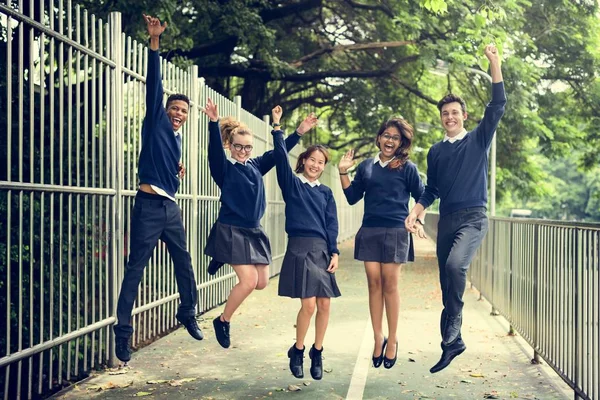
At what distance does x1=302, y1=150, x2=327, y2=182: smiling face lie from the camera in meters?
6.31

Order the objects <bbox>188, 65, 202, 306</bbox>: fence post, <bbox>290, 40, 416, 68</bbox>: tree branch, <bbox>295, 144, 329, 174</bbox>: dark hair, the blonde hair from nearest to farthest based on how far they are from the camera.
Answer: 1. <bbox>295, 144, 329, 174</bbox>: dark hair
2. the blonde hair
3. <bbox>188, 65, 202, 306</bbox>: fence post
4. <bbox>290, 40, 416, 68</bbox>: tree branch

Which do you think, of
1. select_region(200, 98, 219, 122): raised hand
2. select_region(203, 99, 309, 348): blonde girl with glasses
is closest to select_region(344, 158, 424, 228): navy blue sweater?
select_region(203, 99, 309, 348): blonde girl with glasses

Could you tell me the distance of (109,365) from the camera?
22.7 ft

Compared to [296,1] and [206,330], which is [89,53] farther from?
[296,1]

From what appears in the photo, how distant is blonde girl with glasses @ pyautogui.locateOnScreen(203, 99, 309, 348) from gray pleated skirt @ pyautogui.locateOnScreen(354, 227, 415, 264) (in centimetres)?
85

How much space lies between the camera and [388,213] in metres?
6.38

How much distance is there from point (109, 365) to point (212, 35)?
983cm

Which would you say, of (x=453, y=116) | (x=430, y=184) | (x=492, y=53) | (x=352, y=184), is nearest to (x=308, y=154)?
(x=352, y=184)

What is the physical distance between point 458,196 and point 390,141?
729 mm

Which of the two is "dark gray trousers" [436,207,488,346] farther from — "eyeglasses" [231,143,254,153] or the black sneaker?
the black sneaker

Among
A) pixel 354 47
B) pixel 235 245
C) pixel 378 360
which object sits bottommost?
pixel 378 360

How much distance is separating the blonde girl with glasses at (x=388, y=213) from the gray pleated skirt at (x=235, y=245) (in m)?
0.83

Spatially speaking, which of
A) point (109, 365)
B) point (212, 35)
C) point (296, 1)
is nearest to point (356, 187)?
point (109, 365)

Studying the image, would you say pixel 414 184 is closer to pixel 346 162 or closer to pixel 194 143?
pixel 346 162
